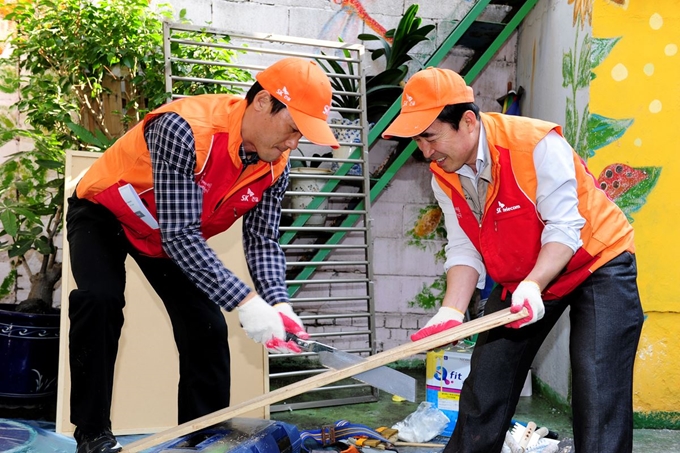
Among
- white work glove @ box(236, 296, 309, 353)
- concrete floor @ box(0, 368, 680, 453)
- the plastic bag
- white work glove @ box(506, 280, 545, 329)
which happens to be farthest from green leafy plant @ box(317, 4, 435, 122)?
white work glove @ box(506, 280, 545, 329)

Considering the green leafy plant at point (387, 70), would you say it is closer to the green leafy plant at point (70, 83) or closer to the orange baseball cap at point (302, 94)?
the green leafy plant at point (70, 83)

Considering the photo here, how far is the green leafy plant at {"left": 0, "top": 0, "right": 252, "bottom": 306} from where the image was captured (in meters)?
3.35

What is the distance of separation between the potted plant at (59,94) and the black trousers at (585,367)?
2085 mm

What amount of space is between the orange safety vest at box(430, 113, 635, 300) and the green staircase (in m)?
1.85

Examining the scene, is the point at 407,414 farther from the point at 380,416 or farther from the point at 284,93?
the point at 284,93

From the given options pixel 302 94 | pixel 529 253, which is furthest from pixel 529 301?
pixel 302 94

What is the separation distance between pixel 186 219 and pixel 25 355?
1605 mm

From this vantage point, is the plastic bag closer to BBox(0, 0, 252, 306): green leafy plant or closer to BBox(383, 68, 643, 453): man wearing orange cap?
BBox(383, 68, 643, 453): man wearing orange cap

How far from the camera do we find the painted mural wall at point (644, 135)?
321cm

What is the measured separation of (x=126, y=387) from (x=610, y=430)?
2142mm

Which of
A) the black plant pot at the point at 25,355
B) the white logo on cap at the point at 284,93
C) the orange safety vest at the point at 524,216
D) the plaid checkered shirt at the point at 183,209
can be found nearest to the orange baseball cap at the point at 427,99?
the orange safety vest at the point at 524,216

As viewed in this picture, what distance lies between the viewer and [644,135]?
Answer: 3.23 meters

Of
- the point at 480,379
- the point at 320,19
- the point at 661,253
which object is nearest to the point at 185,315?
the point at 480,379

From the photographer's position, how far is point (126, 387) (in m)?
3.15
